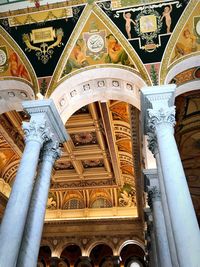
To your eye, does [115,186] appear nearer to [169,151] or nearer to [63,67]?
[63,67]

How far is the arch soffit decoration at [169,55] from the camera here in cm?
669

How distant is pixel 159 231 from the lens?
7.19m

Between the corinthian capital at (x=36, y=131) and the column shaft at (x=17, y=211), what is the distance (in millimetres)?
173

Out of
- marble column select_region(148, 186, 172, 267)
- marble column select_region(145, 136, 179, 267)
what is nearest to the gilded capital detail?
marble column select_region(148, 186, 172, 267)

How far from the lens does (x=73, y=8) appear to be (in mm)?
7074

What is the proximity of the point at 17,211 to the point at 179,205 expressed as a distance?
2.69m

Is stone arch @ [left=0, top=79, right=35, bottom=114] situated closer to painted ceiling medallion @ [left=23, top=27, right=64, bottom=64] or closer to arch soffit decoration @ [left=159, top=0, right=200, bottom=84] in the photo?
painted ceiling medallion @ [left=23, top=27, right=64, bottom=64]

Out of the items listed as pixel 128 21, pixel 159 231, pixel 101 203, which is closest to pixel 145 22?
pixel 128 21

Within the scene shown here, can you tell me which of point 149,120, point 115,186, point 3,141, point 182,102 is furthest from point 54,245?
point 149,120

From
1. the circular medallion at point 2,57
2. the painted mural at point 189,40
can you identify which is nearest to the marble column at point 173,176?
the painted mural at point 189,40

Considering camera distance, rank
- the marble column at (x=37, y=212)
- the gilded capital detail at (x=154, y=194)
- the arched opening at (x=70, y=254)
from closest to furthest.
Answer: the marble column at (x=37, y=212), the gilded capital detail at (x=154, y=194), the arched opening at (x=70, y=254)

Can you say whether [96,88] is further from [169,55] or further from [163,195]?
[163,195]

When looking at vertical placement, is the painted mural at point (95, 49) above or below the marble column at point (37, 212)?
above

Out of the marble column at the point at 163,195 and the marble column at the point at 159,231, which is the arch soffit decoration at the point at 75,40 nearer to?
the marble column at the point at 163,195
